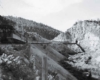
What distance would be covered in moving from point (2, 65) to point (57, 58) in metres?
6.12

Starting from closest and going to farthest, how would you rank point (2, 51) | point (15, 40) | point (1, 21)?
point (2, 51), point (15, 40), point (1, 21)

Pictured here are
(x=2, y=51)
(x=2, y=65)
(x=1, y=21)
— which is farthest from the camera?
(x=1, y=21)

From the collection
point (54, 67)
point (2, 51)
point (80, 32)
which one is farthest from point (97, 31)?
point (2, 51)

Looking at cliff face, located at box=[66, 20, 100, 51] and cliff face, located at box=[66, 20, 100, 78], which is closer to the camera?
cliff face, located at box=[66, 20, 100, 78]

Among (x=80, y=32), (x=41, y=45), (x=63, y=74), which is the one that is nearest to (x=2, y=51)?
(x=63, y=74)

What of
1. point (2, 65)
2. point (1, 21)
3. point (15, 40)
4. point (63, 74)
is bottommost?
point (63, 74)

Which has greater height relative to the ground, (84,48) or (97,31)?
(97,31)

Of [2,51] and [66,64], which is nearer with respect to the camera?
[2,51]

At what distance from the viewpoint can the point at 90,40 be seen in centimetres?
2025

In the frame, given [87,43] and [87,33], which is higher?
[87,33]

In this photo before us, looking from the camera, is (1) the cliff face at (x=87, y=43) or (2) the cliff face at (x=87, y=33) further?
(2) the cliff face at (x=87, y=33)

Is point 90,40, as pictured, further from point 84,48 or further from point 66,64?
point 66,64

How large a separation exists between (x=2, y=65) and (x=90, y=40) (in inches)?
491

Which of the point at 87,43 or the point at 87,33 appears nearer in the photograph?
the point at 87,43
